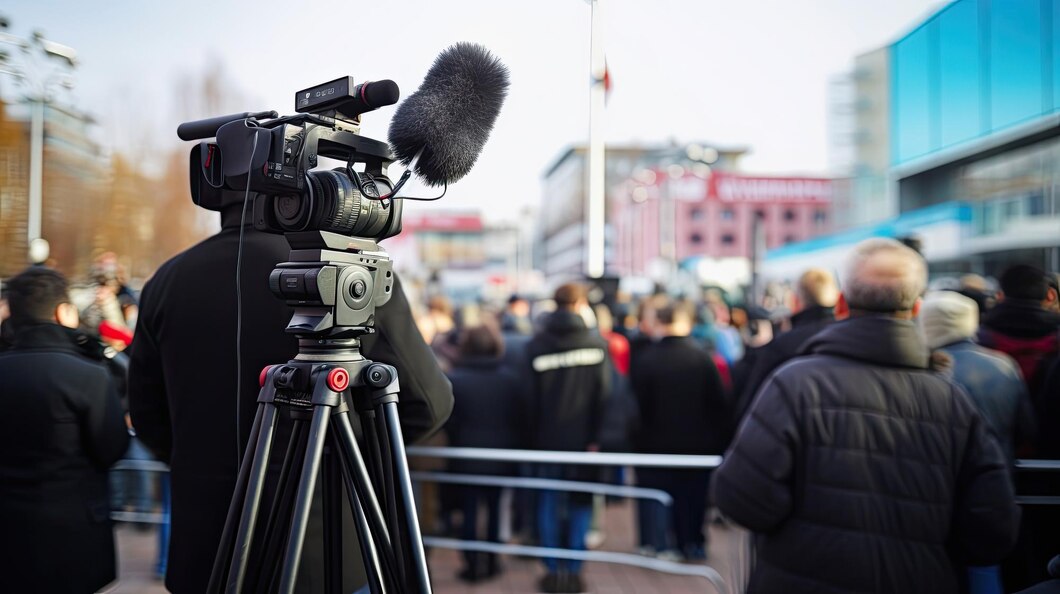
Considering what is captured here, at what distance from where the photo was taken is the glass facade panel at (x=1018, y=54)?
3.74 metres

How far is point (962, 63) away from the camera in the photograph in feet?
25.2

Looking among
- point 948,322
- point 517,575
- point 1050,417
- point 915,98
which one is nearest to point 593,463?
point 517,575

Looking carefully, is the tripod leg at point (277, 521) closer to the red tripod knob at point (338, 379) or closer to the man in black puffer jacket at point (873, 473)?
the red tripod knob at point (338, 379)

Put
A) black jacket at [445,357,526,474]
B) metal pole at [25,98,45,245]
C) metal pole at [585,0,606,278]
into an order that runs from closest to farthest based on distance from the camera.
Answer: metal pole at [25,98,45,245], black jacket at [445,357,526,474], metal pole at [585,0,606,278]

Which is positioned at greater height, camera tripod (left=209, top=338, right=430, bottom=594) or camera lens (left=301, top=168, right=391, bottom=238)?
camera lens (left=301, top=168, right=391, bottom=238)

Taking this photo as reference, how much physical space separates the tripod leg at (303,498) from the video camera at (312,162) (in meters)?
0.41

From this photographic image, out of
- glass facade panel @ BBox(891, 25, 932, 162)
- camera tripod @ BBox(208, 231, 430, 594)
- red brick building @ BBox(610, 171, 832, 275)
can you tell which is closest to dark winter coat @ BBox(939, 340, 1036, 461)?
camera tripod @ BBox(208, 231, 430, 594)

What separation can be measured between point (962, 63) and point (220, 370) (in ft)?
26.5

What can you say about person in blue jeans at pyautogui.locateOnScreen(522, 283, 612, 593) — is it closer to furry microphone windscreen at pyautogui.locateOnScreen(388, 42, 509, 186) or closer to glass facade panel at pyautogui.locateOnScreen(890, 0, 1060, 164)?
glass facade panel at pyautogui.locateOnScreen(890, 0, 1060, 164)

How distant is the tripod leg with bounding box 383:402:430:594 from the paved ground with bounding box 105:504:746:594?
2.82m

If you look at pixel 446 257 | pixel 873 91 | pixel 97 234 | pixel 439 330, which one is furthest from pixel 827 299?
pixel 446 257

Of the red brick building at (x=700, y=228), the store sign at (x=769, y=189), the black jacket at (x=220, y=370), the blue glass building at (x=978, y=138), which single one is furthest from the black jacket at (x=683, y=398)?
the red brick building at (x=700, y=228)

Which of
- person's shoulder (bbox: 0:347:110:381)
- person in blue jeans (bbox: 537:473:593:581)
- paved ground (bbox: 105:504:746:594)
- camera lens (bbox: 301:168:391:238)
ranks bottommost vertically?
paved ground (bbox: 105:504:746:594)

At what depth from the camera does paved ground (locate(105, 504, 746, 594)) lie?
472 cm
